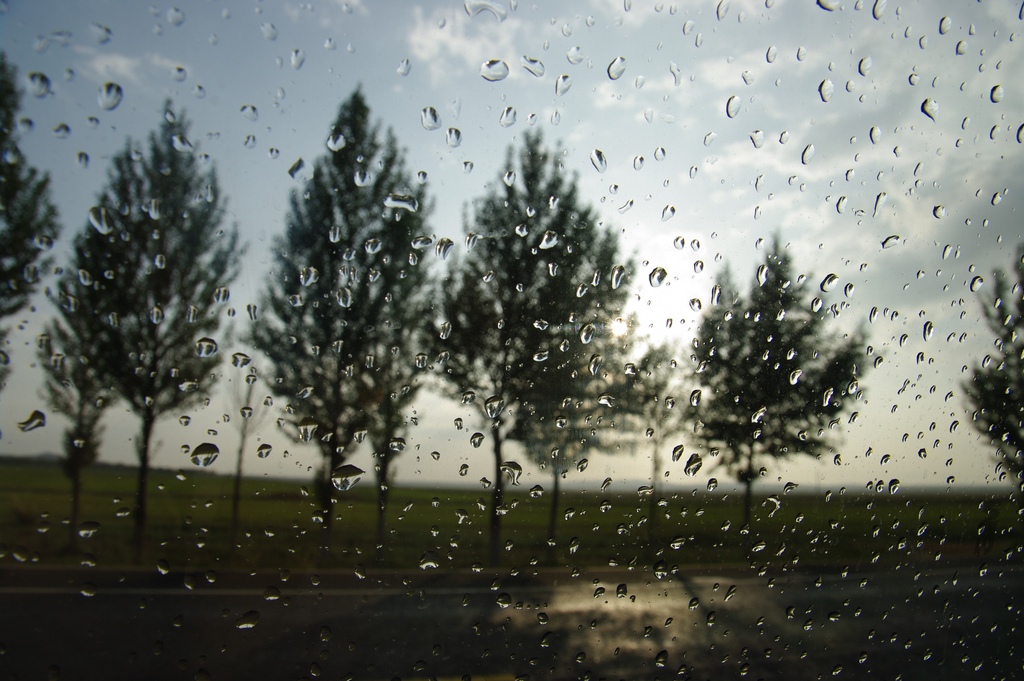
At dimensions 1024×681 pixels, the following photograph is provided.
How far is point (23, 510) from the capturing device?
1.85 m

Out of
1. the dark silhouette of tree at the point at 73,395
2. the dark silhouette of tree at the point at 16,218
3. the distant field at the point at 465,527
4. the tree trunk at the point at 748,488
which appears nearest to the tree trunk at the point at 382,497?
the distant field at the point at 465,527

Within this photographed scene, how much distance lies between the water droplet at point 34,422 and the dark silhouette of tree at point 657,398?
195 cm

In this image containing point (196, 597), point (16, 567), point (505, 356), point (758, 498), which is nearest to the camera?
point (16, 567)

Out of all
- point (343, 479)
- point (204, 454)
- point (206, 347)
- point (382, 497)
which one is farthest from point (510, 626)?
point (206, 347)

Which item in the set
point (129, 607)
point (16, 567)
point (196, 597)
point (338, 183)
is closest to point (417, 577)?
point (196, 597)

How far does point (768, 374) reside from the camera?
8.91 feet

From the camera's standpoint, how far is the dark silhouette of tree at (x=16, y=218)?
5.88 ft

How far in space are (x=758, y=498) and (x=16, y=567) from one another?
8.56 feet

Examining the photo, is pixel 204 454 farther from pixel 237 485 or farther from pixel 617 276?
pixel 617 276

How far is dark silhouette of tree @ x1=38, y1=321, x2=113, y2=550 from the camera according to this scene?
1.83 meters

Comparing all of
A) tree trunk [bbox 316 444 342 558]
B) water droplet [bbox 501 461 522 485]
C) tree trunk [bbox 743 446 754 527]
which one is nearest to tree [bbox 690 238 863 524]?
tree trunk [bbox 743 446 754 527]

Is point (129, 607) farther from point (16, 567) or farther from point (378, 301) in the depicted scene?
point (378, 301)

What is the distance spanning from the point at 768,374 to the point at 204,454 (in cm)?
216

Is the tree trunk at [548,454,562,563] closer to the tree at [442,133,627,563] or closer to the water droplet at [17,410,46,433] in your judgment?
the tree at [442,133,627,563]
